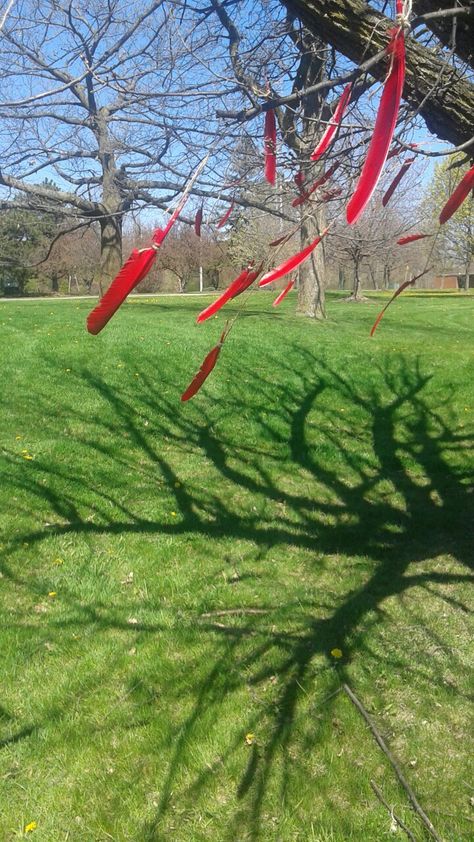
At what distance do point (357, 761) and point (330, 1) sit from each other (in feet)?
10.2

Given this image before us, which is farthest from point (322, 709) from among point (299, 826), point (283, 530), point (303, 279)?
point (303, 279)

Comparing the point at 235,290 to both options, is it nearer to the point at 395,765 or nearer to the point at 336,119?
the point at 336,119

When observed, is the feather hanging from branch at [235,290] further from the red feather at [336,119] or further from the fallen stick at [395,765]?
→ the fallen stick at [395,765]

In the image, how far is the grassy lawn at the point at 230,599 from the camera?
8.44ft

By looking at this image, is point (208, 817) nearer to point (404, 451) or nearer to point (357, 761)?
point (357, 761)

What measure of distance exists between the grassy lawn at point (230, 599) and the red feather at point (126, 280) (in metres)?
2.26

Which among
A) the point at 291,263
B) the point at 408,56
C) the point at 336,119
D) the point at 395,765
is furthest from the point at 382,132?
the point at 395,765

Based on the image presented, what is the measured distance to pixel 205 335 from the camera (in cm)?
1054

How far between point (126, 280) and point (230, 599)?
11.1ft

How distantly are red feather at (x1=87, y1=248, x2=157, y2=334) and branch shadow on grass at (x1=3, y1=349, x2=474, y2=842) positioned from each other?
226cm

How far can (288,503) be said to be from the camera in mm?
5672

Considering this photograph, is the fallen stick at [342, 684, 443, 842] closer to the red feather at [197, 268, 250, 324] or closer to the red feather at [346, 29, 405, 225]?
the red feather at [197, 268, 250, 324]

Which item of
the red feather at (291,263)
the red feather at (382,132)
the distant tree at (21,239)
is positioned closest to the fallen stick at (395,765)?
the red feather at (291,263)

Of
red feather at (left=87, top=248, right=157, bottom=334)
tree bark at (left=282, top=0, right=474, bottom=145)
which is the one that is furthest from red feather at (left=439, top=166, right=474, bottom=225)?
tree bark at (left=282, top=0, right=474, bottom=145)
